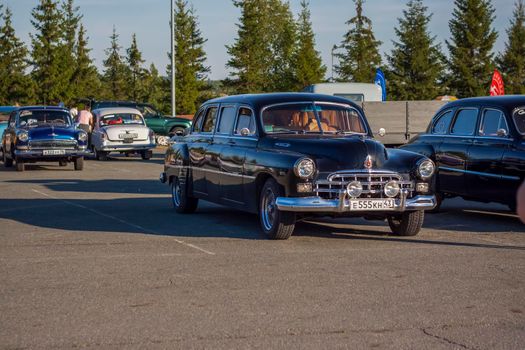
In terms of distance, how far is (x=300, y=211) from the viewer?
10633 millimetres

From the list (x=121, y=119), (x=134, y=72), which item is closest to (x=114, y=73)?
(x=134, y=72)

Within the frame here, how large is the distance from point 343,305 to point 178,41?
8179cm

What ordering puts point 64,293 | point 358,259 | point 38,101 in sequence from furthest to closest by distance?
point 38,101 → point 358,259 → point 64,293

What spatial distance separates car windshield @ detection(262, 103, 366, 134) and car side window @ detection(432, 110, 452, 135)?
219cm

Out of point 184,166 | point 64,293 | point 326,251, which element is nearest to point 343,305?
point 64,293

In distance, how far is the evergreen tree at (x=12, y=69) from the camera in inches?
3307

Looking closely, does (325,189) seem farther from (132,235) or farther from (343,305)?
(343,305)

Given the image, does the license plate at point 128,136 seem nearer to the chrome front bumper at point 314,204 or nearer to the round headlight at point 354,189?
the chrome front bumper at point 314,204

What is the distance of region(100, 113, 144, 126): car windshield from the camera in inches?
1261

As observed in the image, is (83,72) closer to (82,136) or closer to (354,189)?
(82,136)

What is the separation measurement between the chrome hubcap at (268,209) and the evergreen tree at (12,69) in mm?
74329

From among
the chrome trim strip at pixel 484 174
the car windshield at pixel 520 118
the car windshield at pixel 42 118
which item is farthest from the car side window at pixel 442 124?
the car windshield at pixel 42 118

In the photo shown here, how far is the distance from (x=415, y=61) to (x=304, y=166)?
73.6 meters

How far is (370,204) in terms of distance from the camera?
35.3ft
